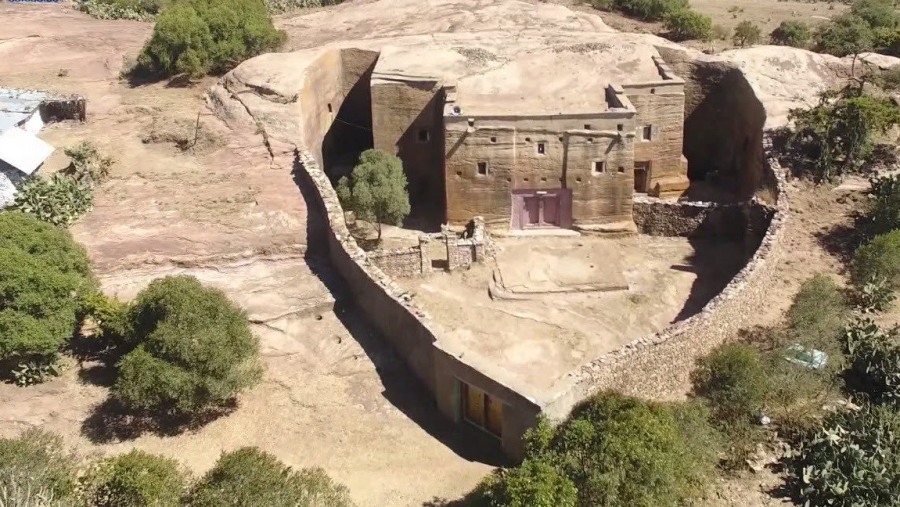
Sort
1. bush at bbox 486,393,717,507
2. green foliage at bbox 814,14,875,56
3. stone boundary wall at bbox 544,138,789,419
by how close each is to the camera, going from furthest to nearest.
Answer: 1. green foliage at bbox 814,14,875,56
2. stone boundary wall at bbox 544,138,789,419
3. bush at bbox 486,393,717,507

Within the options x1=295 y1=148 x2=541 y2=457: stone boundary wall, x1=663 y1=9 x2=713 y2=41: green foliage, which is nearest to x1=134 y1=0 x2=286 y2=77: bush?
x1=295 y1=148 x2=541 y2=457: stone boundary wall

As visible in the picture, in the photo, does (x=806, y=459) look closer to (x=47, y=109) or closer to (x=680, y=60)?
(x=680, y=60)

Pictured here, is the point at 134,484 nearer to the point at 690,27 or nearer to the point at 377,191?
the point at 377,191

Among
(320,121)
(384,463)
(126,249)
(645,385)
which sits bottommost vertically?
(384,463)

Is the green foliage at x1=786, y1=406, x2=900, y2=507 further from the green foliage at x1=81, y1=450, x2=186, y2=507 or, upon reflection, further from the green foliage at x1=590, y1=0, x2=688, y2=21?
the green foliage at x1=590, y1=0, x2=688, y2=21

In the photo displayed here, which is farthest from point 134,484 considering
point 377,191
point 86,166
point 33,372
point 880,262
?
point 880,262

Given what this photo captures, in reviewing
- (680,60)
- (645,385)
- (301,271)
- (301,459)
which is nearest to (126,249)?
(301,271)

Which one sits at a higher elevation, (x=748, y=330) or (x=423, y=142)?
(x=423, y=142)
